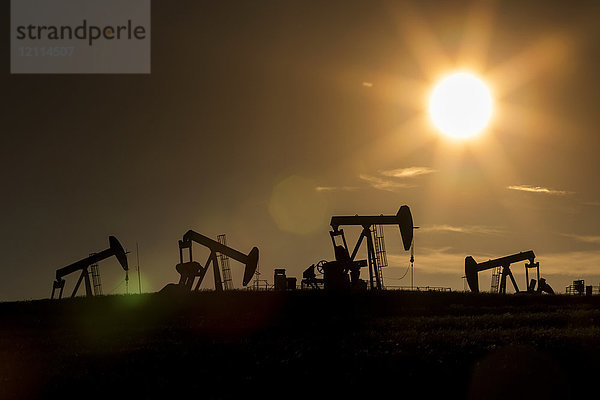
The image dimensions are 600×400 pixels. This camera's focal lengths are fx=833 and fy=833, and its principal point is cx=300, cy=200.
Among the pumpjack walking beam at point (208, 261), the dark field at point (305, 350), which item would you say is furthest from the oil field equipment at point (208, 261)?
the dark field at point (305, 350)

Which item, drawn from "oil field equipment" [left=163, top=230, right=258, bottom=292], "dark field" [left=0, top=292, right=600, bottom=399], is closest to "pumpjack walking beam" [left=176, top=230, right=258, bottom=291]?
"oil field equipment" [left=163, top=230, right=258, bottom=292]

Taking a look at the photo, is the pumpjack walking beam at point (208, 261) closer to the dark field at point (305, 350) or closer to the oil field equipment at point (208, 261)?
the oil field equipment at point (208, 261)

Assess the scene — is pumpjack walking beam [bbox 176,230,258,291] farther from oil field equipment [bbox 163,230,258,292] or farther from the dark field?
the dark field

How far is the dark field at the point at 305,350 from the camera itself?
63.9ft

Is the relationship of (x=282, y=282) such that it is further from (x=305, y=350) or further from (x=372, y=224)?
(x=305, y=350)

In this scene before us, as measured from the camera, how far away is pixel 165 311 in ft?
120

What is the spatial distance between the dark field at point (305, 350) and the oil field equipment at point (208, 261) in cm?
1259

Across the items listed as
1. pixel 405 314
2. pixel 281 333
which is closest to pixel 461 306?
pixel 405 314

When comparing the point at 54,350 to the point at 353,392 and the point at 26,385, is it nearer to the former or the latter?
the point at 26,385

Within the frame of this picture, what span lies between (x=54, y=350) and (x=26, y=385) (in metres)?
6.24

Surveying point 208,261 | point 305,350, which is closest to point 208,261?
point 208,261

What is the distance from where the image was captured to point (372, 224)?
163ft

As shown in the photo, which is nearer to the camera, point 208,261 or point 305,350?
point 305,350

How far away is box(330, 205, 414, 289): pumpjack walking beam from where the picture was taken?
160ft
